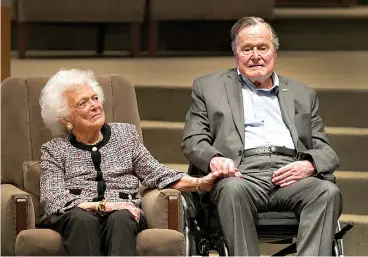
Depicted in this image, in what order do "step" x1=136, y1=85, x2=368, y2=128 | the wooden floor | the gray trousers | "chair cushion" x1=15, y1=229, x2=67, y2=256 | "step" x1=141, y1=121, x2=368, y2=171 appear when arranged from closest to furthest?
"chair cushion" x1=15, y1=229, x2=67, y2=256
the gray trousers
"step" x1=141, y1=121, x2=368, y2=171
"step" x1=136, y1=85, x2=368, y2=128
the wooden floor

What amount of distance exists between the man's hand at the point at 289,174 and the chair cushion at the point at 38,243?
966 millimetres

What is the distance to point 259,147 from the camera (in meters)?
4.23

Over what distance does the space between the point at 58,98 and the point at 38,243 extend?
2.21 ft

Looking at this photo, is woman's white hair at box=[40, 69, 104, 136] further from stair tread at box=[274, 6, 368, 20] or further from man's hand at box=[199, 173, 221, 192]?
stair tread at box=[274, 6, 368, 20]

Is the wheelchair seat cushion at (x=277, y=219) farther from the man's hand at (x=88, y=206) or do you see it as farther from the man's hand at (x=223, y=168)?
the man's hand at (x=88, y=206)

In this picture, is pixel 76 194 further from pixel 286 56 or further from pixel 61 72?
pixel 286 56

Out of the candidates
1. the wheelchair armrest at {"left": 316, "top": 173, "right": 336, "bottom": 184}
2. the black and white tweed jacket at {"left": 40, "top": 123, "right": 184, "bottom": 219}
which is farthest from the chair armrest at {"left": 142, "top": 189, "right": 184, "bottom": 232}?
the wheelchair armrest at {"left": 316, "top": 173, "right": 336, "bottom": 184}

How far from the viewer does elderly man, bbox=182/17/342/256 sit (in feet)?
12.9

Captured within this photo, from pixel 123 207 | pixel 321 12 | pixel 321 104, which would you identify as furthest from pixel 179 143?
pixel 321 12

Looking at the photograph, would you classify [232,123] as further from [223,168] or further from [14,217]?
[14,217]

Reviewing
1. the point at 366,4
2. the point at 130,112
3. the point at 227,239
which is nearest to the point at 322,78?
the point at 130,112

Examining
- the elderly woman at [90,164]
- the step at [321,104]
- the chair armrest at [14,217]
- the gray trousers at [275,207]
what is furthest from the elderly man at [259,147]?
the step at [321,104]

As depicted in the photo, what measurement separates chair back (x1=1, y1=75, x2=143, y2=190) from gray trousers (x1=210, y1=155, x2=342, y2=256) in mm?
643

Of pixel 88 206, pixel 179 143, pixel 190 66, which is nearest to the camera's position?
pixel 88 206
